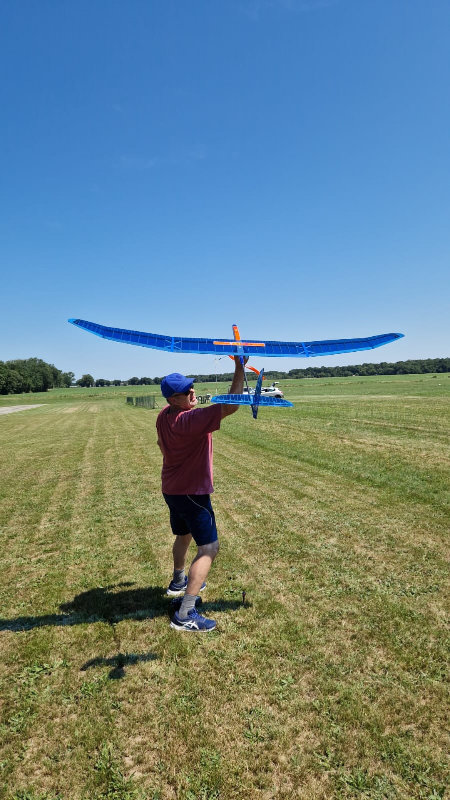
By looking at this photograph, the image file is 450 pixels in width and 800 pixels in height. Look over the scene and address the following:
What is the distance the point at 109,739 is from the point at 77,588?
8.58ft

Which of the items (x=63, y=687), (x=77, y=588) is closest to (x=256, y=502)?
(x=77, y=588)

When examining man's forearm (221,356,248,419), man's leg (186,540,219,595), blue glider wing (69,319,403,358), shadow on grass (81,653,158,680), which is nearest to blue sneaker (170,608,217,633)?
man's leg (186,540,219,595)

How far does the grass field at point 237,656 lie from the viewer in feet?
8.61

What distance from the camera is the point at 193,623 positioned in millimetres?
4109

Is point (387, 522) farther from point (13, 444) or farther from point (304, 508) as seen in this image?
point (13, 444)

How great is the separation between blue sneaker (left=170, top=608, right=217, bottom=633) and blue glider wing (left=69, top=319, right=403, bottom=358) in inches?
118

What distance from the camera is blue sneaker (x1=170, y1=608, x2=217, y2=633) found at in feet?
13.5

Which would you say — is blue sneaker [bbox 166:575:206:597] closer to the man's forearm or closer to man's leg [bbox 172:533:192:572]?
man's leg [bbox 172:533:192:572]

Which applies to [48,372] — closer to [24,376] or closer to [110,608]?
[24,376]

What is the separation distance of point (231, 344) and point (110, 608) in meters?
3.56

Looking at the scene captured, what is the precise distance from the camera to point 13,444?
19.3 meters

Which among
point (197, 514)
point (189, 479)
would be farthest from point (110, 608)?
point (189, 479)

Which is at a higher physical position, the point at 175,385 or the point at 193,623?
the point at 175,385

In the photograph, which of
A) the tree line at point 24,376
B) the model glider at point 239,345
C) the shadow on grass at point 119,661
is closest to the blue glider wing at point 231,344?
the model glider at point 239,345
